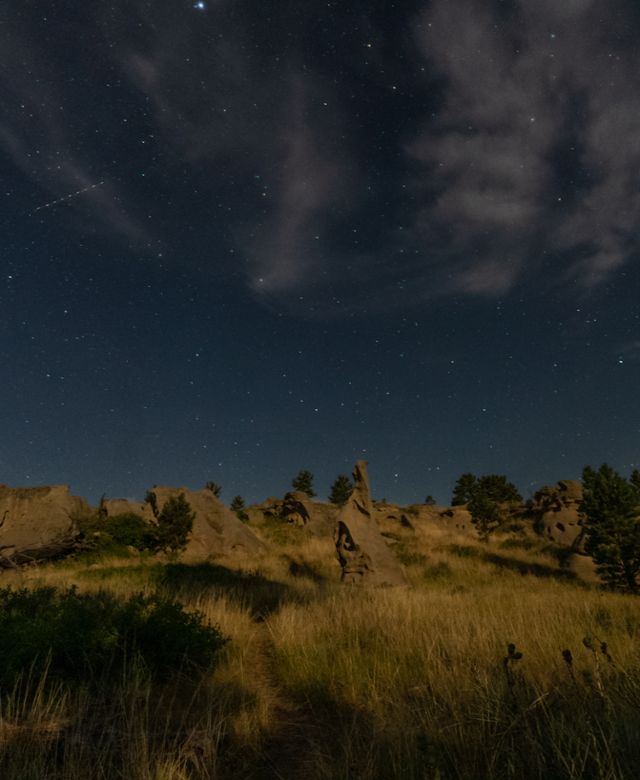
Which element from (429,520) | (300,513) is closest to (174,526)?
(300,513)

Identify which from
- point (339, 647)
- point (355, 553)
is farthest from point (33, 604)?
point (355, 553)

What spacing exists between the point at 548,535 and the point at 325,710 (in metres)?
27.6

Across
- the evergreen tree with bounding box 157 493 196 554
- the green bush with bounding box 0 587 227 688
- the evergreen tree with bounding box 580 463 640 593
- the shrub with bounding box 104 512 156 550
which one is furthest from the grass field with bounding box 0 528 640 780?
the shrub with bounding box 104 512 156 550

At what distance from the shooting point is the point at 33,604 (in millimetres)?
7105

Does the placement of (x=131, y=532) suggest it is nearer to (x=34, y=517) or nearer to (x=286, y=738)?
(x=34, y=517)

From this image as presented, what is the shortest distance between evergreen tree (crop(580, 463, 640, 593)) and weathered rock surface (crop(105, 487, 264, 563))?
1435 cm

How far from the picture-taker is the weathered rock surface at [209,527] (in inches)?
837

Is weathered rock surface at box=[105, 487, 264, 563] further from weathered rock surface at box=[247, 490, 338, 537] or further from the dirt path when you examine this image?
the dirt path

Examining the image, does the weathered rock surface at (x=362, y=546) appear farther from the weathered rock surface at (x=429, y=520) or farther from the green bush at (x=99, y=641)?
the weathered rock surface at (x=429, y=520)

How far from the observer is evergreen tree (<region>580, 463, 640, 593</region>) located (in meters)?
12.3

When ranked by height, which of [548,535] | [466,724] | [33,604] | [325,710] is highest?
[548,535]

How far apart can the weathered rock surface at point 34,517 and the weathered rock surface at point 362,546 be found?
Answer: 13.3m

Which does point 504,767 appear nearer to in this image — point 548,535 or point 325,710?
point 325,710

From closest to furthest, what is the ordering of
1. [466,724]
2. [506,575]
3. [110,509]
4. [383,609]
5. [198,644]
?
[466,724]
[198,644]
[383,609]
[506,575]
[110,509]
